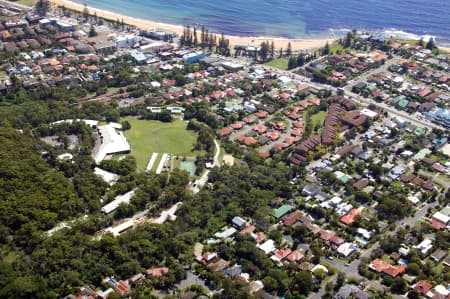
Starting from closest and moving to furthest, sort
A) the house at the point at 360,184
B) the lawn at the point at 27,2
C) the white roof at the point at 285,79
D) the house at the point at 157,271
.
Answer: the house at the point at 157,271 → the house at the point at 360,184 → the white roof at the point at 285,79 → the lawn at the point at 27,2

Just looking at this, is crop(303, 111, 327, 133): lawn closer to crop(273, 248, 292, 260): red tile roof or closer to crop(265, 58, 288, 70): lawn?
crop(265, 58, 288, 70): lawn

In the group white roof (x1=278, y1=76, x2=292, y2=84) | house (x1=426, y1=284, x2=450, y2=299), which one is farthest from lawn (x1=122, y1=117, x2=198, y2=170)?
house (x1=426, y1=284, x2=450, y2=299)

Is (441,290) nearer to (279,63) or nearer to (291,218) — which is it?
(291,218)

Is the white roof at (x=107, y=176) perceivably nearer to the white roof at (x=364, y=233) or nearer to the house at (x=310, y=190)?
the house at (x=310, y=190)

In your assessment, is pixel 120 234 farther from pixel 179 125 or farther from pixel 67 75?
pixel 67 75

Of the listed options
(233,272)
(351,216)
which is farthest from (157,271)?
(351,216)

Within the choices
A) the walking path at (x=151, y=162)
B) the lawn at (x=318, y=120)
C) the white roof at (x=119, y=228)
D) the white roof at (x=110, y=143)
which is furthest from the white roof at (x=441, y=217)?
the white roof at (x=110, y=143)
